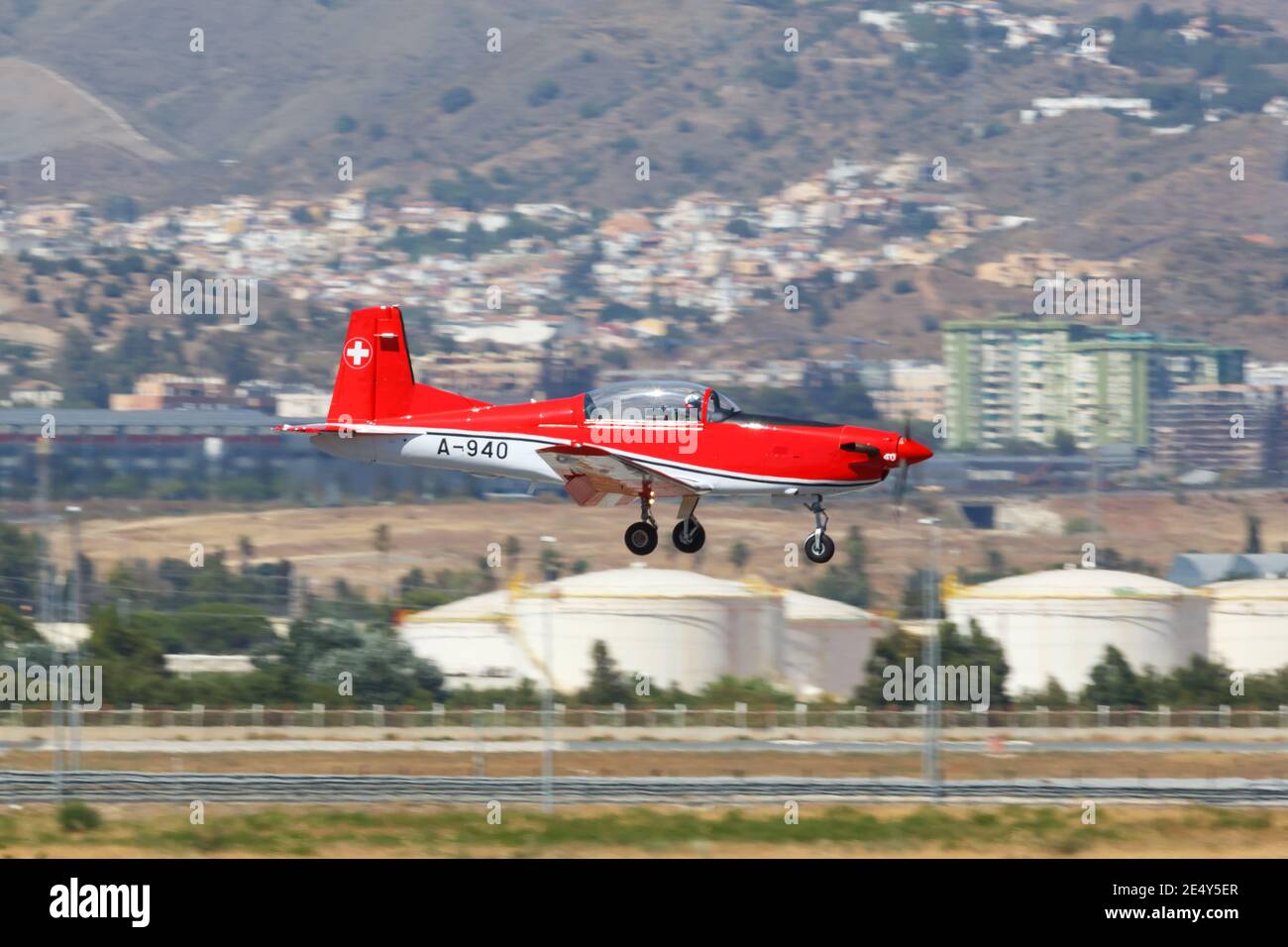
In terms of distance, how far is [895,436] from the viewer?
2819cm

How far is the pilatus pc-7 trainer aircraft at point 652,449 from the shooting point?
1118 inches

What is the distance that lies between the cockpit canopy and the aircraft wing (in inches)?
24.3

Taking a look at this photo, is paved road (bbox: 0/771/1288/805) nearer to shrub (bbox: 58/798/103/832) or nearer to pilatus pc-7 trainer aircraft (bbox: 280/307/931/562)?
shrub (bbox: 58/798/103/832)

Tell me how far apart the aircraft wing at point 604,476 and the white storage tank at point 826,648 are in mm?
43514

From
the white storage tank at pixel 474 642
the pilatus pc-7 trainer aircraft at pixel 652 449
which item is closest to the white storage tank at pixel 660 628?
the white storage tank at pixel 474 642

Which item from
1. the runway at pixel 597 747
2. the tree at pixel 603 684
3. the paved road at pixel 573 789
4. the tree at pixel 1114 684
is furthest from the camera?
the tree at pixel 1114 684

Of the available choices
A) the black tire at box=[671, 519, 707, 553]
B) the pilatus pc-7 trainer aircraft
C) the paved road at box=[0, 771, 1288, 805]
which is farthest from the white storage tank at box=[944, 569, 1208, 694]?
the black tire at box=[671, 519, 707, 553]

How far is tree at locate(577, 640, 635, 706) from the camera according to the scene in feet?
A: 227

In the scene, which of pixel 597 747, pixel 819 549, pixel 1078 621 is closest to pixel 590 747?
pixel 597 747

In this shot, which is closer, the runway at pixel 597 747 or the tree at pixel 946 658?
the runway at pixel 597 747

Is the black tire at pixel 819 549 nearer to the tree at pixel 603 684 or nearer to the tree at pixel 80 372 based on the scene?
the tree at pixel 603 684
